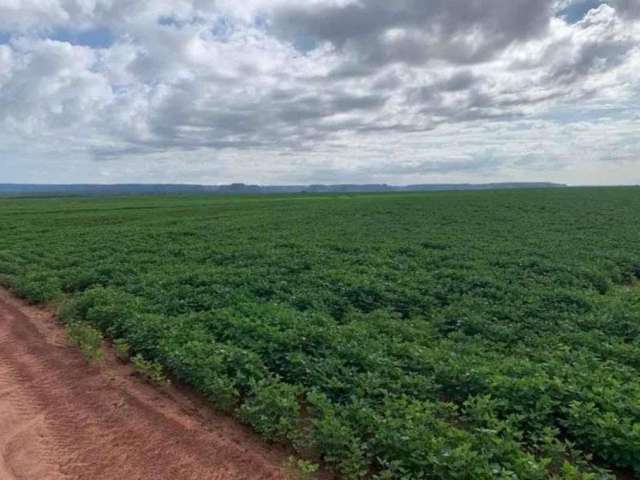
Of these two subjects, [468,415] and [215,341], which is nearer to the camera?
[468,415]

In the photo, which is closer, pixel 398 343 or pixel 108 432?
pixel 108 432

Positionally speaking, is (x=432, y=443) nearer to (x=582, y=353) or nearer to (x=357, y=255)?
(x=582, y=353)

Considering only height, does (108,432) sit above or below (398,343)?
below

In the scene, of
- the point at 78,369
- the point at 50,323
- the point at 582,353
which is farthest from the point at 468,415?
the point at 50,323

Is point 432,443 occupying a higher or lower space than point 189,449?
higher

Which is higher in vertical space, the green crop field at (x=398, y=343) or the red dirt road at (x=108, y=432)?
the green crop field at (x=398, y=343)

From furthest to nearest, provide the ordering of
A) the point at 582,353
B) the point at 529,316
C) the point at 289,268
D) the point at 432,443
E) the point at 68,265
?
the point at 68,265
the point at 289,268
the point at 529,316
the point at 582,353
the point at 432,443
